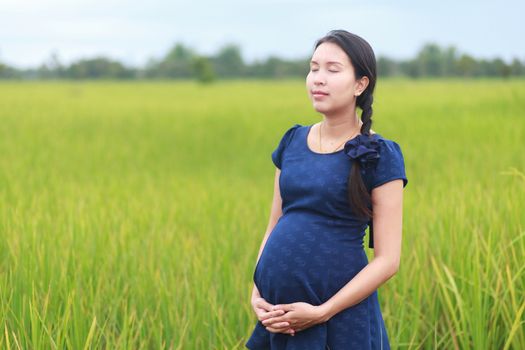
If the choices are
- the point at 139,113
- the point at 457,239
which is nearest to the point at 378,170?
the point at 457,239

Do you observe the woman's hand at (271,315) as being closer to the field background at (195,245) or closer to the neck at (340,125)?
the neck at (340,125)

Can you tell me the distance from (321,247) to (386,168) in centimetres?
22

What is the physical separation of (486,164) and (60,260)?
400cm

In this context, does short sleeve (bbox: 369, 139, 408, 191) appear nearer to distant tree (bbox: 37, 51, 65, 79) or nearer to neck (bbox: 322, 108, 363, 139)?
neck (bbox: 322, 108, 363, 139)

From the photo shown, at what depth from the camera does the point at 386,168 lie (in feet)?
4.77

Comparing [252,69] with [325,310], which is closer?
[325,310]

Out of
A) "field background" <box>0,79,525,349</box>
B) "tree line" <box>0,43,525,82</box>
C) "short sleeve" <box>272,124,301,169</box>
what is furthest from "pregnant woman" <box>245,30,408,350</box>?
"tree line" <box>0,43,525,82</box>

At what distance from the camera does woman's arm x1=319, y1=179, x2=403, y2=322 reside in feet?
4.77

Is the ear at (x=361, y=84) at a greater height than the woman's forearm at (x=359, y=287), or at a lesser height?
greater

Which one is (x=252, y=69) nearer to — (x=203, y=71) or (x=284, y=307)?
(x=203, y=71)

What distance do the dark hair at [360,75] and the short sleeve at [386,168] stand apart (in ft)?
0.11

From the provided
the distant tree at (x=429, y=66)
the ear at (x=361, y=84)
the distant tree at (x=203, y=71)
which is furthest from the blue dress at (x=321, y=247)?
the distant tree at (x=429, y=66)

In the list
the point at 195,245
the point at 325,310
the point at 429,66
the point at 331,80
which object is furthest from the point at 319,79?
the point at 429,66

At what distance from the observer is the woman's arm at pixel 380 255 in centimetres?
145
